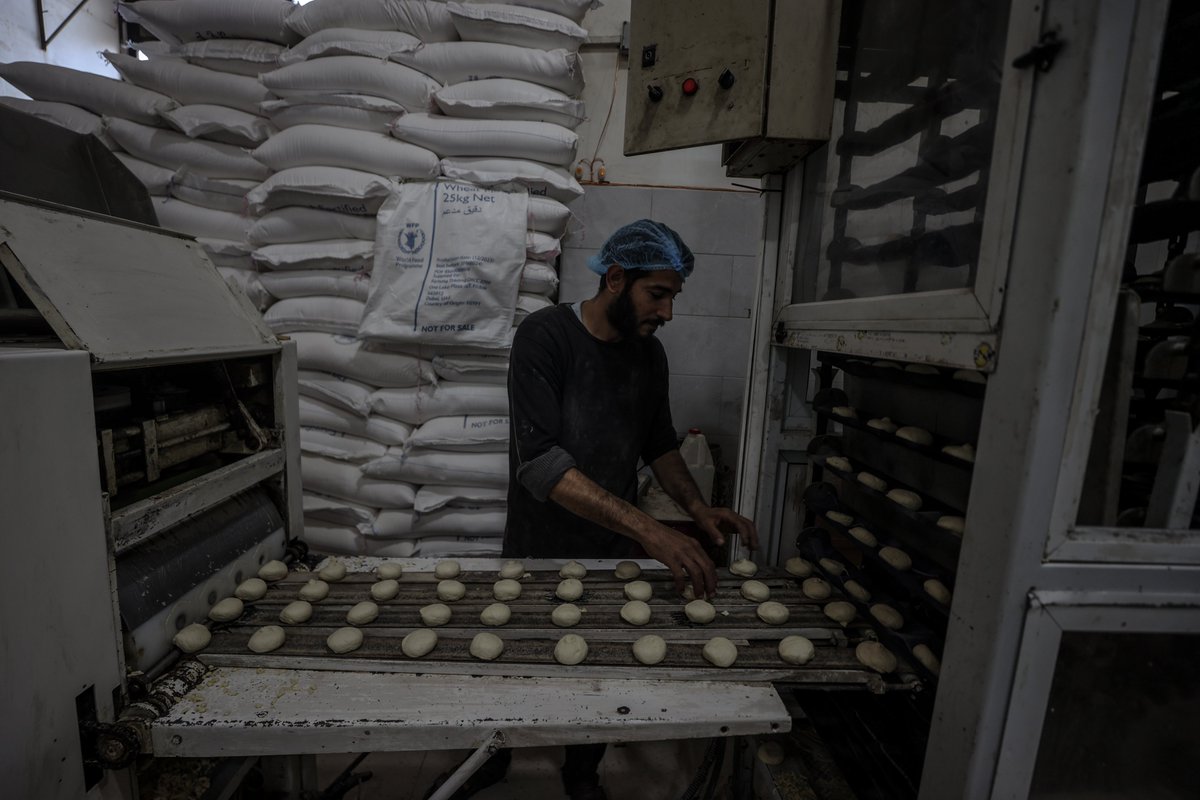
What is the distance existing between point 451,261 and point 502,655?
1727 millimetres

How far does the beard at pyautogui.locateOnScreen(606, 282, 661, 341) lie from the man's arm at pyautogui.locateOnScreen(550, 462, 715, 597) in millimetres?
561

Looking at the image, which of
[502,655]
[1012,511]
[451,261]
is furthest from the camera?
[451,261]

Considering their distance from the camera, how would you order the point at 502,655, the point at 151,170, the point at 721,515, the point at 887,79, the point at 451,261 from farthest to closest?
the point at 151,170 → the point at 451,261 → the point at 721,515 → the point at 887,79 → the point at 502,655

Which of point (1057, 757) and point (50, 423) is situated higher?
point (50, 423)

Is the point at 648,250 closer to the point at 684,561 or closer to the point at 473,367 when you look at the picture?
the point at 684,561

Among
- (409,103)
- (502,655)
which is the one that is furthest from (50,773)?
(409,103)

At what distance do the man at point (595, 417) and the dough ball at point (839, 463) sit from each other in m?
0.39

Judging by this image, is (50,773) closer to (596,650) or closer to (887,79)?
(596,650)

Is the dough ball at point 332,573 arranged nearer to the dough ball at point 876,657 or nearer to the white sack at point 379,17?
the dough ball at point 876,657

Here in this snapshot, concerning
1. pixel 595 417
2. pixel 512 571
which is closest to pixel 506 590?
pixel 512 571

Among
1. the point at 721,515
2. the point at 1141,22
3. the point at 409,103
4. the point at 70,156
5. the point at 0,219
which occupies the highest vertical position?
the point at 409,103

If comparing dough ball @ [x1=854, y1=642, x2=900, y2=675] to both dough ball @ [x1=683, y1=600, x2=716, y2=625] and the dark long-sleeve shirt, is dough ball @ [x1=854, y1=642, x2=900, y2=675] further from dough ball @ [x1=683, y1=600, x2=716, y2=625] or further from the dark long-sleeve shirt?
the dark long-sleeve shirt

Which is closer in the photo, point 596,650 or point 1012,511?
point 1012,511

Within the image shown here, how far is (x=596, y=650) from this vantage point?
45.6 inches
